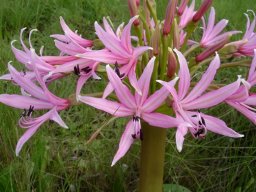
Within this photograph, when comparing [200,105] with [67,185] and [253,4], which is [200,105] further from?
[253,4]

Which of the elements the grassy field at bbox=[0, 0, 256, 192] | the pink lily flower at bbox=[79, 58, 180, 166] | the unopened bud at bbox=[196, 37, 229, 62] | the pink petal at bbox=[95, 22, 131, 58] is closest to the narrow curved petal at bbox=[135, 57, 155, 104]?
the pink lily flower at bbox=[79, 58, 180, 166]

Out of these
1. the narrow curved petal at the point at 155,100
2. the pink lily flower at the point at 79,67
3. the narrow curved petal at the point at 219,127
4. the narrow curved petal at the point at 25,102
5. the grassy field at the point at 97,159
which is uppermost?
the pink lily flower at the point at 79,67

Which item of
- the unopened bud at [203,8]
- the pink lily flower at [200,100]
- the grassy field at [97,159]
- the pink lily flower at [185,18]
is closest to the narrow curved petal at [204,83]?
the pink lily flower at [200,100]

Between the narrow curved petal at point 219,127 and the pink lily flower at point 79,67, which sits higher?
the pink lily flower at point 79,67

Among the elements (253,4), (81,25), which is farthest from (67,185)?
(253,4)

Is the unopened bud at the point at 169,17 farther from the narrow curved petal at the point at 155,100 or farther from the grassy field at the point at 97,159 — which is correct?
the grassy field at the point at 97,159

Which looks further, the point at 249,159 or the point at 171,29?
the point at 249,159

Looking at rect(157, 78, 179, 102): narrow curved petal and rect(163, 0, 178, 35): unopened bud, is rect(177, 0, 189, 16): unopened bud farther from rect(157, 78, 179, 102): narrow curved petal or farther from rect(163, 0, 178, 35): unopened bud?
rect(157, 78, 179, 102): narrow curved petal
